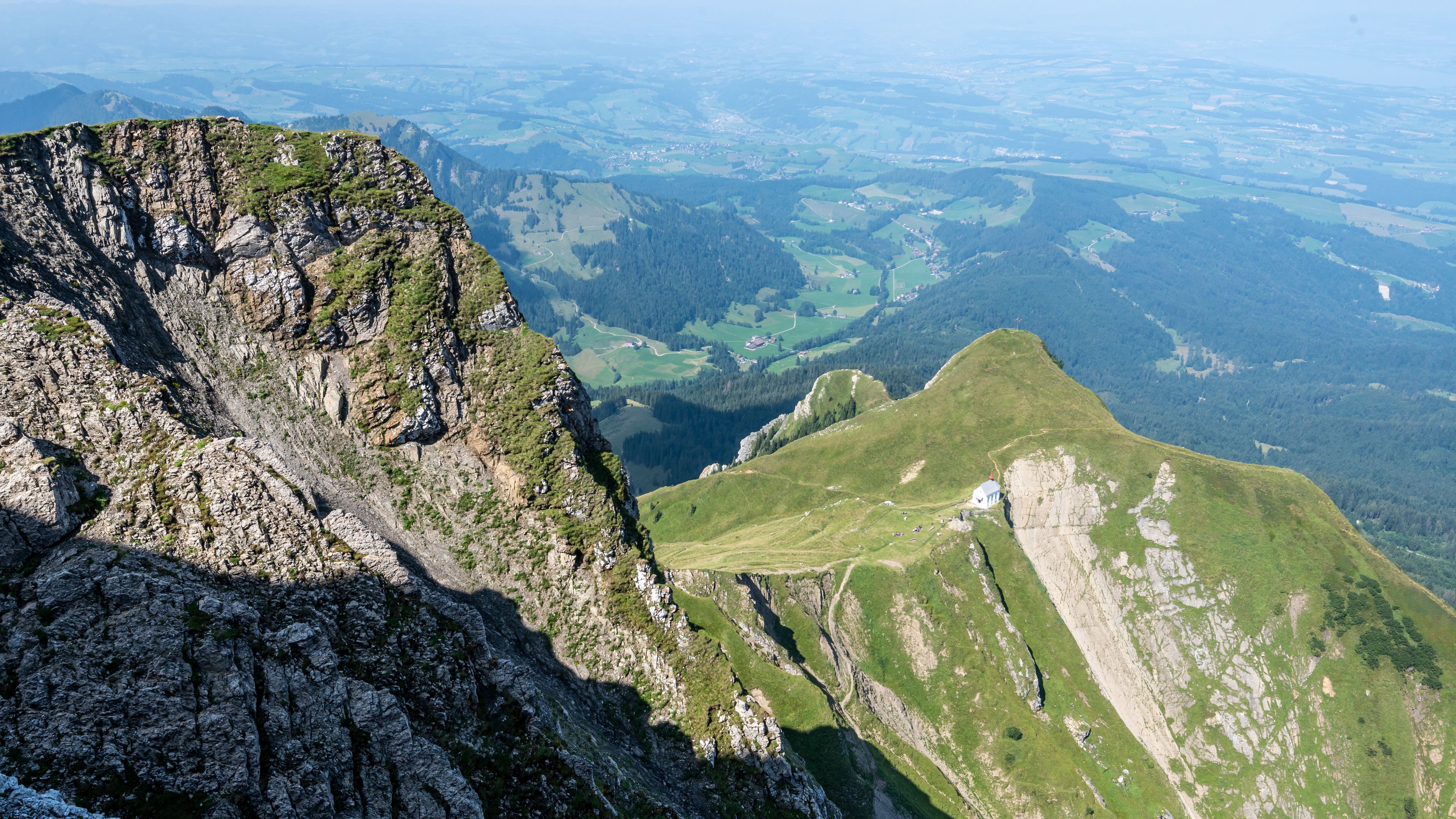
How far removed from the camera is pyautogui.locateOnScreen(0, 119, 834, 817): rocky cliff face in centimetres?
2877

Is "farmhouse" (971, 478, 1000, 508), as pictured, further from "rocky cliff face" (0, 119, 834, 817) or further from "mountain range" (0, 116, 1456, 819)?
"rocky cliff face" (0, 119, 834, 817)

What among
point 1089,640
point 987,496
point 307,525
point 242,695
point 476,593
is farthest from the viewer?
point 987,496

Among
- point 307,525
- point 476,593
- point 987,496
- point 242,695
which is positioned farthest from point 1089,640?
point 242,695

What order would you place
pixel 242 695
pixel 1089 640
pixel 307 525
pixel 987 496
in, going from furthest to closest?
pixel 987 496 < pixel 1089 640 < pixel 307 525 < pixel 242 695

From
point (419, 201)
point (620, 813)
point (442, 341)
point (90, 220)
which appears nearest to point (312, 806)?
point (620, 813)

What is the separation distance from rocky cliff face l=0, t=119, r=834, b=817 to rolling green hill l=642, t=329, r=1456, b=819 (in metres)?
24.2

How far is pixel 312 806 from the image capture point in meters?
28.5

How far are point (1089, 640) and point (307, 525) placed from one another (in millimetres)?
116922

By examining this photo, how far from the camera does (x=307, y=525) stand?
1583 inches

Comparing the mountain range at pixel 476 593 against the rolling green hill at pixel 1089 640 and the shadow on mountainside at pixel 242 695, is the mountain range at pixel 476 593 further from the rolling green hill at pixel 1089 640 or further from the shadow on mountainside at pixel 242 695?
the rolling green hill at pixel 1089 640

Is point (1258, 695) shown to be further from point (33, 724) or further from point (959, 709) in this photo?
point (33, 724)

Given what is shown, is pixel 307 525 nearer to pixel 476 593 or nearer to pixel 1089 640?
pixel 476 593

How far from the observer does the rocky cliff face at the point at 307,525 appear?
28766 mm

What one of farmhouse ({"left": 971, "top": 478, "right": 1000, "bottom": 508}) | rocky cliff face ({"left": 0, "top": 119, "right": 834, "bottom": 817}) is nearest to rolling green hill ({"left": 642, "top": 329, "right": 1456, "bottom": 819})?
farmhouse ({"left": 971, "top": 478, "right": 1000, "bottom": 508})
